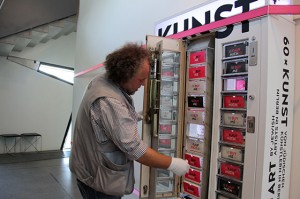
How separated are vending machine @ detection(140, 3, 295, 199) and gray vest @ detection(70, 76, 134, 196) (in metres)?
0.51

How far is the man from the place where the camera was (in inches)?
53.0

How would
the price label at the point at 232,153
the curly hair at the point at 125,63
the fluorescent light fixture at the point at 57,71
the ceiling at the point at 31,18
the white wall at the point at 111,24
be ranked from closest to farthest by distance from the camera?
1. the curly hair at the point at 125,63
2. the price label at the point at 232,153
3. the white wall at the point at 111,24
4. the ceiling at the point at 31,18
5. the fluorescent light fixture at the point at 57,71

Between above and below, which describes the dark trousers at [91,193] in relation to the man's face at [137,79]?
below

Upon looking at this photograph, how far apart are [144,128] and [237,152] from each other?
0.66m

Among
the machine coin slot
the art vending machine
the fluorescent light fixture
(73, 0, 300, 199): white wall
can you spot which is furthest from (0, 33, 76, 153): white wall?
the machine coin slot

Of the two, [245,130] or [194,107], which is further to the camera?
[194,107]

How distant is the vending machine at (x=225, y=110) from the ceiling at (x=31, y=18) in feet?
10.4

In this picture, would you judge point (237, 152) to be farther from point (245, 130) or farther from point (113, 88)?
point (113, 88)

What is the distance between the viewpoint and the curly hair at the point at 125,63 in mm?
1448

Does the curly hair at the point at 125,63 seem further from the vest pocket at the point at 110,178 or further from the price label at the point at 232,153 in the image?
the price label at the point at 232,153

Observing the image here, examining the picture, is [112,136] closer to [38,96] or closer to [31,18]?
[31,18]

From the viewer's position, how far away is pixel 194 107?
2080 mm

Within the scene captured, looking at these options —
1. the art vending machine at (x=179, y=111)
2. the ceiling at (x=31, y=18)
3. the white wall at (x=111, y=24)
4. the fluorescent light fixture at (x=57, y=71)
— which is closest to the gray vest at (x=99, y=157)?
the art vending machine at (x=179, y=111)

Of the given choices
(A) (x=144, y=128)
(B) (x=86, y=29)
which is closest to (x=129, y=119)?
(A) (x=144, y=128)
